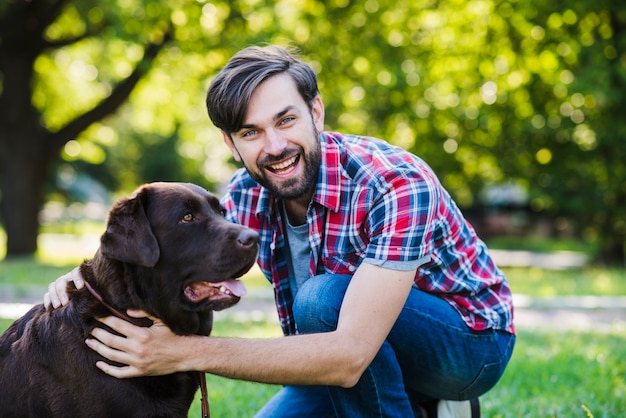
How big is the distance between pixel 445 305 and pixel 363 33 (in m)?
13.4

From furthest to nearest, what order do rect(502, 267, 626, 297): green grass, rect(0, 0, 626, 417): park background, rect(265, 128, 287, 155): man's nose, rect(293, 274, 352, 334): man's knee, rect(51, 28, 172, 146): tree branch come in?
rect(51, 28, 172, 146): tree branch → rect(0, 0, 626, 417): park background → rect(502, 267, 626, 297): green grass → rect(265, 128, 287, 155): man's nose → rect(293, 274, 352, 334): man's knee

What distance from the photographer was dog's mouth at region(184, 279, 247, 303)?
2.95 meters

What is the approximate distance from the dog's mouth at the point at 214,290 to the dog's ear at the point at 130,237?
0.26 metres

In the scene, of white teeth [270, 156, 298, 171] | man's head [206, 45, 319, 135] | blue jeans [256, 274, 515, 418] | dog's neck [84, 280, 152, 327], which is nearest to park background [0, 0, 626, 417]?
blue jeans [256, 274, 515, 418]

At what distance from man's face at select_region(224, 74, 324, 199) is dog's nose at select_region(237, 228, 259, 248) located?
1.37 ft

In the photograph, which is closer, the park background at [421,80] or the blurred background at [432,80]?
the park background at [421,80]

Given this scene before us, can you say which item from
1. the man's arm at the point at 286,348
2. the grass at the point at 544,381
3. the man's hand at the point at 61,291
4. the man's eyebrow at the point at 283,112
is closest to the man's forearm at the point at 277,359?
the man's arm at the point at 286,348

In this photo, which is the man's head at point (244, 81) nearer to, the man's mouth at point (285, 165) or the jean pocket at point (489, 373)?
the man's mouth at point (285, 165)

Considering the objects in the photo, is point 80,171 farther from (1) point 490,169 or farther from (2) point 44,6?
(1) point 490,169

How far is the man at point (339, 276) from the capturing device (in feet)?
9.22

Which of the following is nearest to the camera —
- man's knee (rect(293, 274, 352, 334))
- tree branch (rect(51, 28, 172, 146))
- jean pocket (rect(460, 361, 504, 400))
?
man's knee (rect(293, 274, 352, 334))

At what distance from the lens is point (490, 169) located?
18.7m

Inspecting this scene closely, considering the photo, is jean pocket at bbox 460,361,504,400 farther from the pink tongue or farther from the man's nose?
the man's nose

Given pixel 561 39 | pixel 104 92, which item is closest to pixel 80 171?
pixel 104 92
